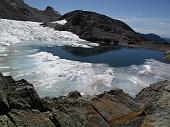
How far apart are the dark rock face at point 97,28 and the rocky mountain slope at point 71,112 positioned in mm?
60793

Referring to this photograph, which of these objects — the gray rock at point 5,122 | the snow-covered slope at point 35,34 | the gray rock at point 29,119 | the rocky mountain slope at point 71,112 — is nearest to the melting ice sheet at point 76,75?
the rocky mountain slope at point 71,112

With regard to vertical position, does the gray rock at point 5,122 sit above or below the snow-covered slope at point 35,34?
above

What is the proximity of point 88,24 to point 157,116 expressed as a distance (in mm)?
72508

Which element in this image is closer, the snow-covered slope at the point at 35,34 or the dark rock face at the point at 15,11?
the snow-covered slope at the point at 35,34

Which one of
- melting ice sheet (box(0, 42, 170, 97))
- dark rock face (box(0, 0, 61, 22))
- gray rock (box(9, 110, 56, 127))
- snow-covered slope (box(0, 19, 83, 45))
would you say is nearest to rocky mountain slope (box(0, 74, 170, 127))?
gray rock (box(9, 110, 56, 127))

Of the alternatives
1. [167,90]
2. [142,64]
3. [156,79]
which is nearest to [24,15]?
[142,64]

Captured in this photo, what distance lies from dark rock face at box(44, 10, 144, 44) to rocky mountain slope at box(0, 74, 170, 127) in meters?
60.8

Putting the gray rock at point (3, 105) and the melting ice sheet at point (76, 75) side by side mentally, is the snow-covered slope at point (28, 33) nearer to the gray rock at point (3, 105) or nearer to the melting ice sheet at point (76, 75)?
the melting ice sheet at point (76, 75)

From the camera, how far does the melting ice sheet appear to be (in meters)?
27.4

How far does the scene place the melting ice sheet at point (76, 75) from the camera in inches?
1081

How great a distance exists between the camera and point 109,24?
86.2 metres

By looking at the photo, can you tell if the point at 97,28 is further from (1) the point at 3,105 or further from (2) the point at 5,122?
(2) the point at 5,122

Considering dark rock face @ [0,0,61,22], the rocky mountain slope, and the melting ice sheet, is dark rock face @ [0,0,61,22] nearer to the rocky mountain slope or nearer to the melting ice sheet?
the melting ice sheet

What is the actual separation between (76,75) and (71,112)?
66.3ft
